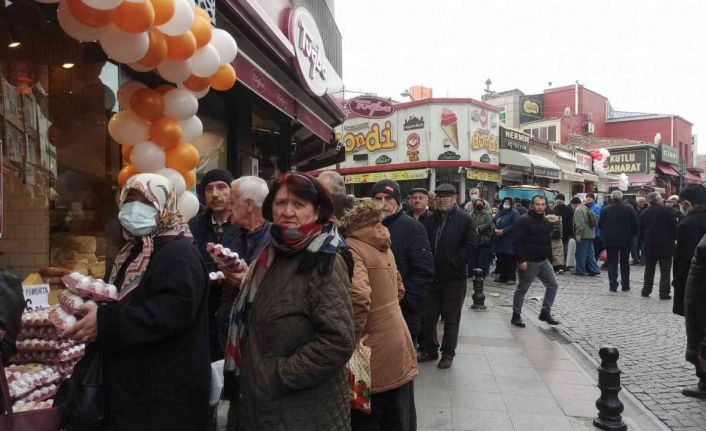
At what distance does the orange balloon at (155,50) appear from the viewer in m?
3.04

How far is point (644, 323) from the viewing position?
25.4 ft

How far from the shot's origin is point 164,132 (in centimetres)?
354

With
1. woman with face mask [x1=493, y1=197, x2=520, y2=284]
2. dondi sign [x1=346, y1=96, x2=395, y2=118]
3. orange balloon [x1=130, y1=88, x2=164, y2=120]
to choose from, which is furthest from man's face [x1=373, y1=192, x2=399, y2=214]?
woman with face mask [x1=493, y1=197, x2=520, y2=284]

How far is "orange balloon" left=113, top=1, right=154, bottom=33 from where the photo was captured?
262 cm

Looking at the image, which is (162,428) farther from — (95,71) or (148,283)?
(95,71)

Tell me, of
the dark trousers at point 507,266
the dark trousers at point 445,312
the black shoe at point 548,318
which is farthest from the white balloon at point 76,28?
the dark trousers at point 507,266

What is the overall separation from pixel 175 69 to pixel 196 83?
29 cm

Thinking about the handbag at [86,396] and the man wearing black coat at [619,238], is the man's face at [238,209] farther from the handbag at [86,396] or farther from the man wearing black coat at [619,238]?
the man wearing black coat at [619,238]

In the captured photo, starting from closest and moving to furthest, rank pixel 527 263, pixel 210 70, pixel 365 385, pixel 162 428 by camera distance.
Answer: pixel 162 428
pixel 365 385
pixel 210 70
pixel 527 263

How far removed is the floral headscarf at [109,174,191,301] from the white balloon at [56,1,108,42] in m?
1.11

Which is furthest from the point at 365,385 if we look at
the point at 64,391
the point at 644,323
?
the point at 644,323

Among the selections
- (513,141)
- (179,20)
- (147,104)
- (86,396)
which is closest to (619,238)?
(147,104)

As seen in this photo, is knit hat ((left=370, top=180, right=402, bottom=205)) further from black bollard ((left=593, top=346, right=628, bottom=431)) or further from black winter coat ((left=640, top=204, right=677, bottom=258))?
black winter coat ((left=640, top=204, right=677, bottom=258))

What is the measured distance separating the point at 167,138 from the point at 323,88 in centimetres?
419
